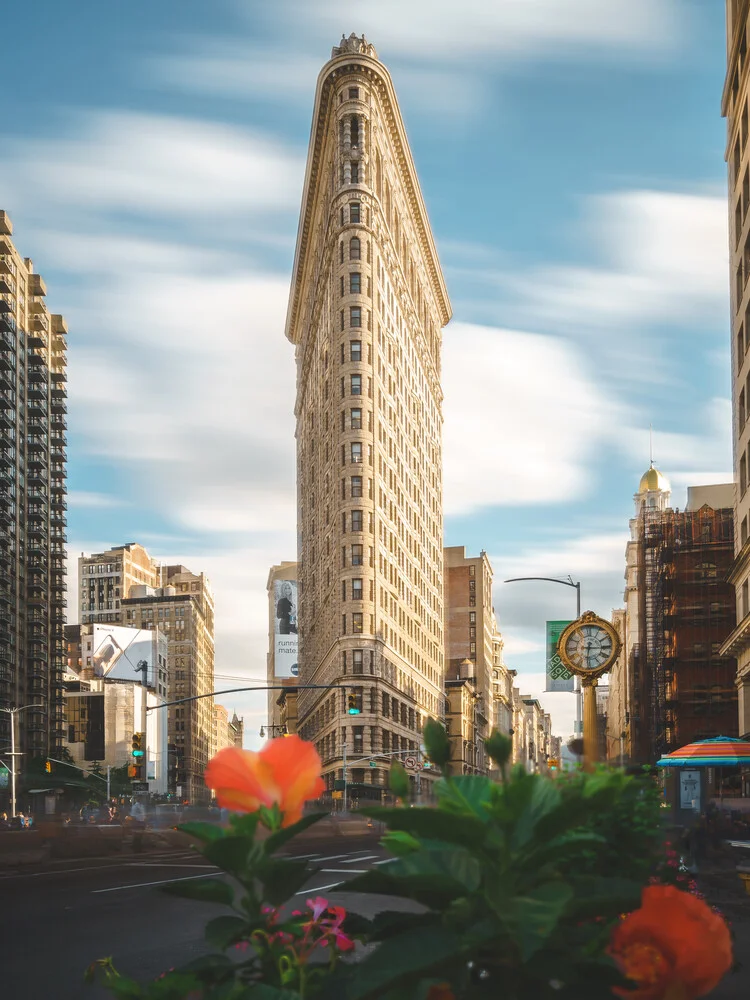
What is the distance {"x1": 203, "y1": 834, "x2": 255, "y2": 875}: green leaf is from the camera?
238 centimetres

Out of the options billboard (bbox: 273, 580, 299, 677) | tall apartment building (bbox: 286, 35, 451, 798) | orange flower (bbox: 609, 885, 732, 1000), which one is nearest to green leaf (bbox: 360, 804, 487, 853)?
orange flower (bbox: 609, 885, 732, 1000)

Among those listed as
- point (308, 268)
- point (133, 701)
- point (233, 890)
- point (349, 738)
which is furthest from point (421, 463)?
point (233, 890)

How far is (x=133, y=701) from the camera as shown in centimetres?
18788

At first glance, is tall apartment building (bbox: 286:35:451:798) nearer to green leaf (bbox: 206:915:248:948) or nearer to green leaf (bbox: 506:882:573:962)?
green leaf (bbox: 206:915:248:948)

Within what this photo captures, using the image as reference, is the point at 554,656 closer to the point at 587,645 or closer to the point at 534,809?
the point at 587,645

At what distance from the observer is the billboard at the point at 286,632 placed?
174 meters

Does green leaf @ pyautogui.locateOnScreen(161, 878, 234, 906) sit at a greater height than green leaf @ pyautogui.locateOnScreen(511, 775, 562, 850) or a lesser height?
lesser

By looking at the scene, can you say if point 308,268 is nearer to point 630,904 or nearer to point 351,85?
point 351,85

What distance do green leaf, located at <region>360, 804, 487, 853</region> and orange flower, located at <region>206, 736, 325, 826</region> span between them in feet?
0.78

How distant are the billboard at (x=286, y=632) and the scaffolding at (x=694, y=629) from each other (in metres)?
81.8

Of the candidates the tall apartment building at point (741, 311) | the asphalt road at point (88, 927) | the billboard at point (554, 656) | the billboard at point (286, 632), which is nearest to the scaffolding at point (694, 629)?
the tall apartment building at point (741, 311)

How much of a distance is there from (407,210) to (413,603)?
4076cm

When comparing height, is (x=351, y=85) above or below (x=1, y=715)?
above

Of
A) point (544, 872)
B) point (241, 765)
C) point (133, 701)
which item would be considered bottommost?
point (133, 701)
